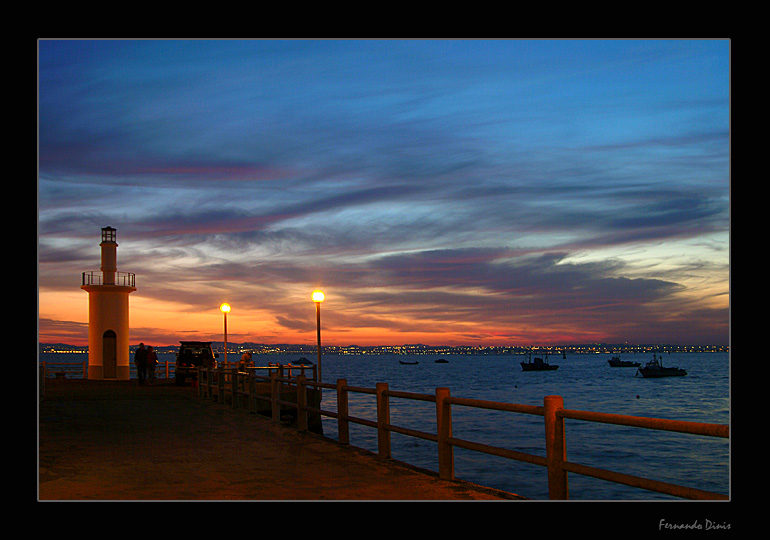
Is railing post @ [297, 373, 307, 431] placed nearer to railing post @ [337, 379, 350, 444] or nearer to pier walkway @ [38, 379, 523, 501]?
pier walkway @ [38, 379, 523, 501]

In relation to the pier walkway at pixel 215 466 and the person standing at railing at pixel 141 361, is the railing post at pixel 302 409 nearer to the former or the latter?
the pier walkway at pixel 215 466

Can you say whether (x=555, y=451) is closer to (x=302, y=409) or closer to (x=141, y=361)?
(x=302, y=409)

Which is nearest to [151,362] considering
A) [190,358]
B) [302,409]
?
[190,358]

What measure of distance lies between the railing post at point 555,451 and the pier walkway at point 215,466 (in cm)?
97

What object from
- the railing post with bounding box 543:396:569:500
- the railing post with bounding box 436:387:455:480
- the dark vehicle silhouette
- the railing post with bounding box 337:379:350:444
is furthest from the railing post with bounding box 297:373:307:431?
the dark vehicle silhouette

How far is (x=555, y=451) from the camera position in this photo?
7.27 metres

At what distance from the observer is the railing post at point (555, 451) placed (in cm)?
719

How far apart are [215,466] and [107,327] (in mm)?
35285

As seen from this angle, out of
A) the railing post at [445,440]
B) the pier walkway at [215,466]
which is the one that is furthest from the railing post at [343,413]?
the railing post at [445,440]
